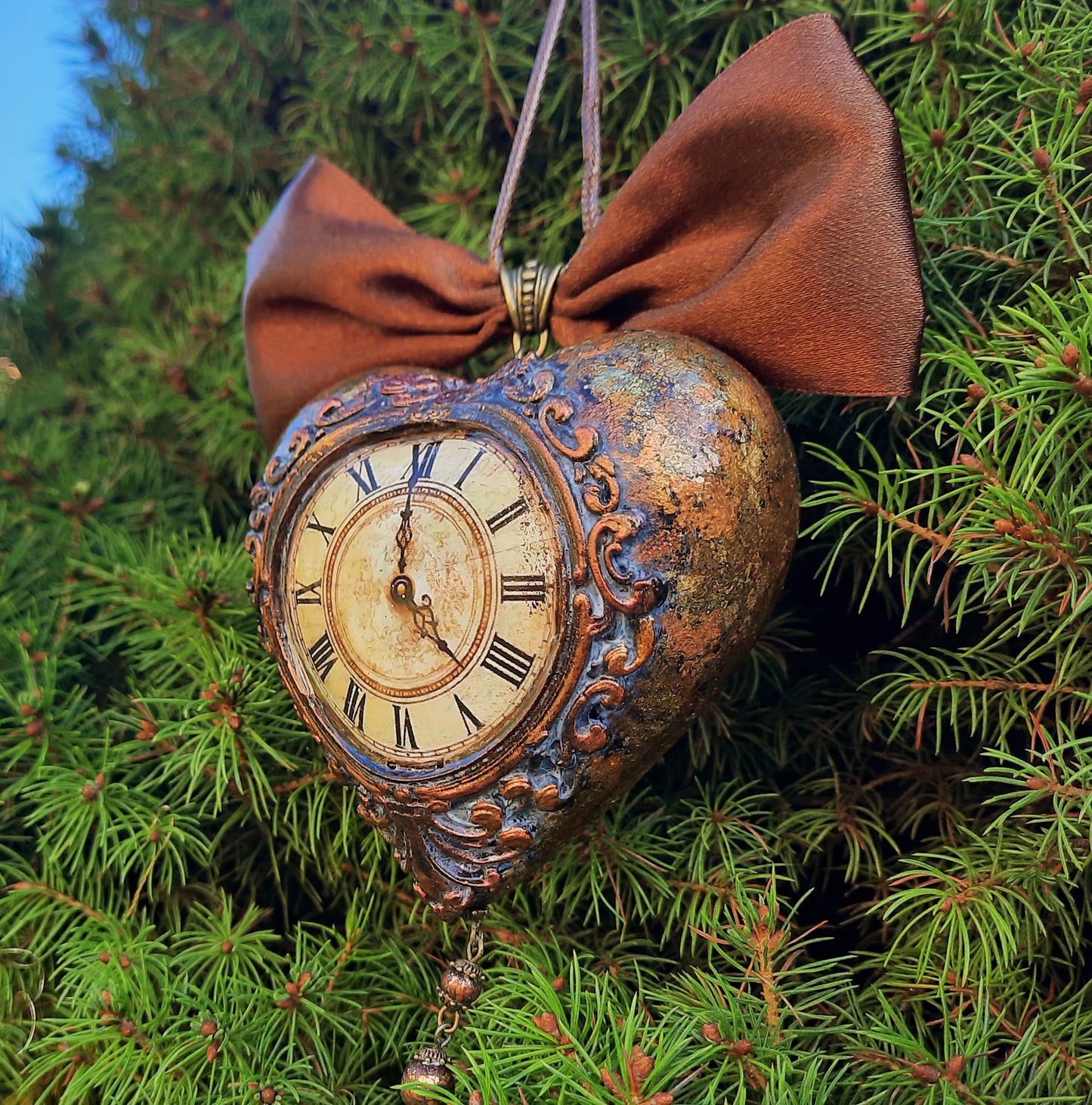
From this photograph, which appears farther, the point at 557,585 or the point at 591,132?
the point at 591,132

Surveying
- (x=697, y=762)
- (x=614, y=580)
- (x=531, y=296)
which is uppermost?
(x=531, y=296)

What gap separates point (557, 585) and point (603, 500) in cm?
6

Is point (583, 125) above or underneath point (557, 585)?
above

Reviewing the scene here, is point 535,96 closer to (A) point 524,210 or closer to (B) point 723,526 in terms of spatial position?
(A) point 524,210

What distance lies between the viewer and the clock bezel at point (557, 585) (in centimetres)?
67

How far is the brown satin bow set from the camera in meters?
0.69

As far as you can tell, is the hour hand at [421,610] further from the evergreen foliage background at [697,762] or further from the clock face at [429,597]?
the evergreen foliage background at [697,762]

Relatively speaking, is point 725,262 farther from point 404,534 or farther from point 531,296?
point 404,534

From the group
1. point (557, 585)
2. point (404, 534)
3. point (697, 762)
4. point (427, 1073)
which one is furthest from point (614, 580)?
point (427, 1073)

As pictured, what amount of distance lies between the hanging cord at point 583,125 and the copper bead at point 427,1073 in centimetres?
61

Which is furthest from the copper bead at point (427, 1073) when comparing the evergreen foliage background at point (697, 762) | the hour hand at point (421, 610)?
the hour hand at point (421, 610)

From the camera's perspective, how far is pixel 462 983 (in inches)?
28.8

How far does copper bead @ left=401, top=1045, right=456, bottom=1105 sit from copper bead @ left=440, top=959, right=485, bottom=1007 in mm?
36

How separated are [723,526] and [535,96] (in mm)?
450
